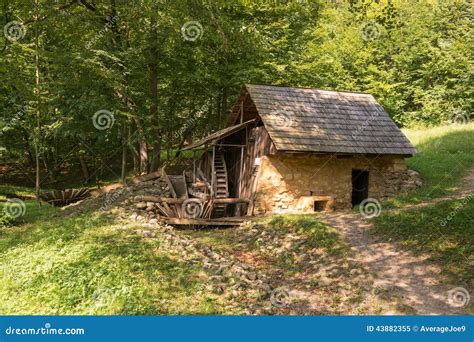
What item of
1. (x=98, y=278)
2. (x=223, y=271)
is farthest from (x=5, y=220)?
(x=223, y=271)

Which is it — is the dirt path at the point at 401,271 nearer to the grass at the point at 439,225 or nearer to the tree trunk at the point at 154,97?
the grass at the point at 439,225

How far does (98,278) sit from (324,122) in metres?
11.3

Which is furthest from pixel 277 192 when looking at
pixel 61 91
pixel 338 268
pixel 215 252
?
pixel 61 91

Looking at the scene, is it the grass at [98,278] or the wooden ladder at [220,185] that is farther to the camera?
the wooden ladder at [220,185]

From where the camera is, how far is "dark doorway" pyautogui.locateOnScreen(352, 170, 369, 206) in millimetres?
16469

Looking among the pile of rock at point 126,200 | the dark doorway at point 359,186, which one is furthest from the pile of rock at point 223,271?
the dark doorway at point 359,186

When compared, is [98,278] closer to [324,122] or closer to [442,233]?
[442,233]

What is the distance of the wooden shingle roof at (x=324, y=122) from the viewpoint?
1497 cm

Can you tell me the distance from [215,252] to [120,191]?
26.0 feet

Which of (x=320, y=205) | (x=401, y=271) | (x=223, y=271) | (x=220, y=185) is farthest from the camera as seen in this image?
(x=220, y=185)

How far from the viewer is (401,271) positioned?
816cm

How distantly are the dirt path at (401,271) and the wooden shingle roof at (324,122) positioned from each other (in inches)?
179

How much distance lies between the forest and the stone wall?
463cm

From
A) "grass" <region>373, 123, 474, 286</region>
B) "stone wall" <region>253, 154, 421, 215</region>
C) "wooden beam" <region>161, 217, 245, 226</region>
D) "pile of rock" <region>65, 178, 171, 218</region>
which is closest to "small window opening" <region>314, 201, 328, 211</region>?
"stone wall" <region>253, 154, 421, 215</region>
